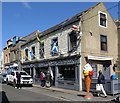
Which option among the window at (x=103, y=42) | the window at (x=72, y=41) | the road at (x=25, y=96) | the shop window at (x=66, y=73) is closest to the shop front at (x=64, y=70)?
the shop window at (x=66, y=73)

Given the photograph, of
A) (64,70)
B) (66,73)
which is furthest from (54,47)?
(66,73)

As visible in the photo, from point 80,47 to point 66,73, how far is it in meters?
3.51

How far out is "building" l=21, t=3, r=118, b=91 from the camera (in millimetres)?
21562

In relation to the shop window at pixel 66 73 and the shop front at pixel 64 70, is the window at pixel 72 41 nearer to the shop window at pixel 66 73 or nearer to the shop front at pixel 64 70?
the shop front at pixel 64 70

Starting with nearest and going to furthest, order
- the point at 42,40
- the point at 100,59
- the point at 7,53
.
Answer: the point at 100,59
the point at 42,40
the point at 7,53

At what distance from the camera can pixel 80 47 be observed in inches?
842

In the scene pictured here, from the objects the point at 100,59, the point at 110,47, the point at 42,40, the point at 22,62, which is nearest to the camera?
the point at 100,59

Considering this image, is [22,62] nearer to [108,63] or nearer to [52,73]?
[52,73]

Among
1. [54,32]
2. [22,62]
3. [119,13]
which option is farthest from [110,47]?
[22,62]

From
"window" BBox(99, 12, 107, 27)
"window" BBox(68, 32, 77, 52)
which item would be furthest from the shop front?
"window" BBox(99, 12, 107, 27)

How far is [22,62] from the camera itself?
3522 cm

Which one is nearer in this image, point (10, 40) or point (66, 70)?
point (66, 70)

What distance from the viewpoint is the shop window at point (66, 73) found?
2260 cm

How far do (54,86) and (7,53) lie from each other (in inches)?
895
